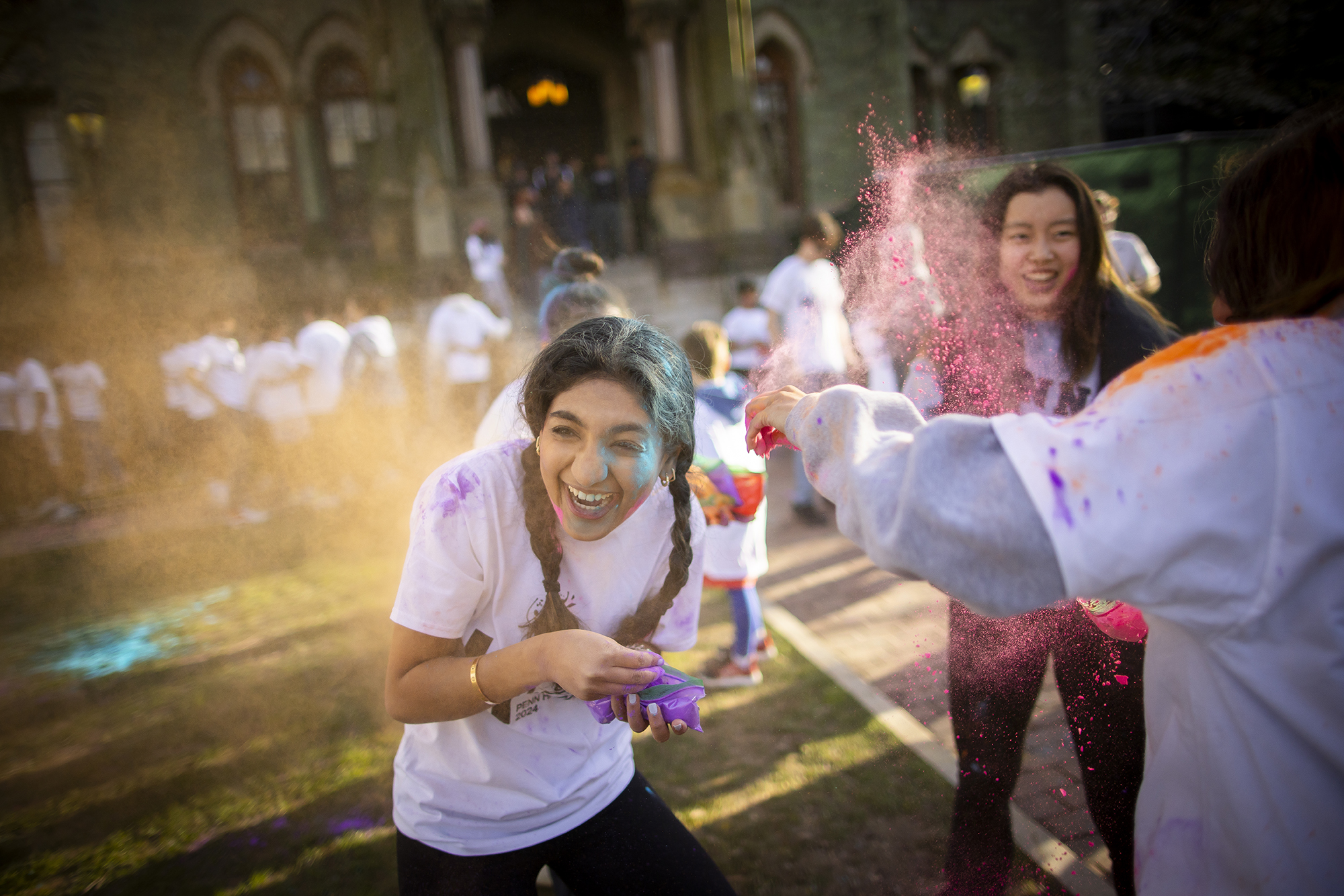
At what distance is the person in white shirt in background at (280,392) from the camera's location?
7898 mm

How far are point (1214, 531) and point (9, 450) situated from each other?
12.5 metres

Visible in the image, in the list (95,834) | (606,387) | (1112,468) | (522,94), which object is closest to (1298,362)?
(1112,468)

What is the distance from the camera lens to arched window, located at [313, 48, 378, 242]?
1494 cm

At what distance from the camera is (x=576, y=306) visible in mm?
3217

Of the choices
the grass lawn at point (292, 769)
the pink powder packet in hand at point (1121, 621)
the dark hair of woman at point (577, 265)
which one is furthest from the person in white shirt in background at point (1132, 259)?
the pink powder packet in hand at point (1121, 621)

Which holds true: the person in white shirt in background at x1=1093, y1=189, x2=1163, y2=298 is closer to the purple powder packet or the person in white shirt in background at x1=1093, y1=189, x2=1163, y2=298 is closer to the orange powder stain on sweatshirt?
the orange powder stain on sweatshirt

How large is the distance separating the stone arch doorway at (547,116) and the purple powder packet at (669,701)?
16.7 metres

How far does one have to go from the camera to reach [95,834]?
119 inches

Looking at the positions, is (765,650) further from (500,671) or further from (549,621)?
(500,671)

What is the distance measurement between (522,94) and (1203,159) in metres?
13.3

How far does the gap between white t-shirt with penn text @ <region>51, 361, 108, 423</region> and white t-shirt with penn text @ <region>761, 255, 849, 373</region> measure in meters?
8.91

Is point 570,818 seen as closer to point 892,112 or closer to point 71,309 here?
point 71,309

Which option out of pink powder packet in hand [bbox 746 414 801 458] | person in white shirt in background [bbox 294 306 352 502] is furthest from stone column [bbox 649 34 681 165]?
pink powder packet in hand [bbox 746 414 801 458]

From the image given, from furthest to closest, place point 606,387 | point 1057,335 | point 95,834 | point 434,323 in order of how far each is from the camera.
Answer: point 434,323 < point 95,834 < point 1057,335 < point 606,387
